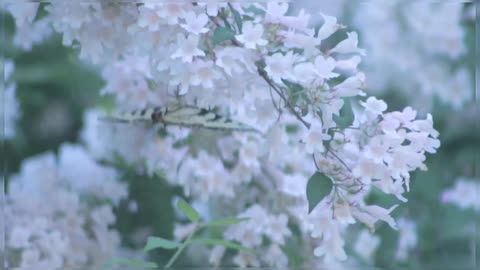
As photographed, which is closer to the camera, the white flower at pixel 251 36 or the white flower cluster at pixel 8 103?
the white flower at pixel 251 36

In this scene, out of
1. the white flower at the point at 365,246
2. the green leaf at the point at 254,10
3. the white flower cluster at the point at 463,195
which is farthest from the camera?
the white flower cluster at the point at 463,195

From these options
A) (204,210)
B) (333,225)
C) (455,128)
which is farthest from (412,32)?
(333,225)

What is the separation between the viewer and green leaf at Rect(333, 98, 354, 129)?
2.73 ft

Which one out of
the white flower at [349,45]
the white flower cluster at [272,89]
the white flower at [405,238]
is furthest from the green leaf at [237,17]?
the white flower at [405,238]

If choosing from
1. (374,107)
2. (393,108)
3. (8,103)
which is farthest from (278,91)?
(393,108)

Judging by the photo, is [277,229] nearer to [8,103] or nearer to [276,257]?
[276,257]

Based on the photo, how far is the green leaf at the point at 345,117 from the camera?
83 cm

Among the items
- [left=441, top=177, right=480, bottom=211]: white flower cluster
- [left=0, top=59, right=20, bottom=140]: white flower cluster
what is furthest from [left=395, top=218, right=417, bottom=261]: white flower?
[left=0, top=59, right=20, bottom=140]: white flower cluster

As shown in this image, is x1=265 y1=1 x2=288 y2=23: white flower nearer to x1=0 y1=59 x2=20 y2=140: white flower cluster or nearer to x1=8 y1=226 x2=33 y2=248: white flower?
x1=8 y1=226 x2=33 y2=248: white flower

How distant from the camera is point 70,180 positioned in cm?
138

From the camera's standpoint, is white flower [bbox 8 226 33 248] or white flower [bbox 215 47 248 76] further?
white flower [bbox 8 226 33 248]

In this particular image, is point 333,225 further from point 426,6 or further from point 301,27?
point 426,6

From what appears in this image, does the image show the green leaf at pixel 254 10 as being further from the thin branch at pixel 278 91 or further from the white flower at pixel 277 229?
the white flower at pixel 277 229

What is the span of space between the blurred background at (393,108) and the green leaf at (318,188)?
1.24 feet
